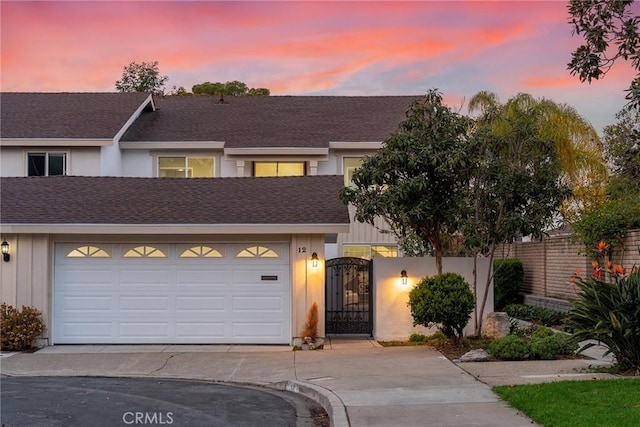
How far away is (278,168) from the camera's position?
89.7 ft

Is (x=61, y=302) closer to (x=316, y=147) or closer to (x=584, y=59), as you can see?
(x=316, y=147)

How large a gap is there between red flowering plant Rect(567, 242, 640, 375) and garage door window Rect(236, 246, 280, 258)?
767 cm

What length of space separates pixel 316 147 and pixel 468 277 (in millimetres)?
8631

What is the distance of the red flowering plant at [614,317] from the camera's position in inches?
501

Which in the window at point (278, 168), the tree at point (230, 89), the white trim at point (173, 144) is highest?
the tree at point (230, 89)

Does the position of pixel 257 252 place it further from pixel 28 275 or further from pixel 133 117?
pixel 133 117

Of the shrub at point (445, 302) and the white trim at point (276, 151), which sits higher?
the white trim at point (276, 151)

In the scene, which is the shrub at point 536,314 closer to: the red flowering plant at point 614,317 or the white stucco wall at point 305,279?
the white stucco wall at point 305,279

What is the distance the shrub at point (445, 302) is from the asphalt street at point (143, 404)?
488 centimetres

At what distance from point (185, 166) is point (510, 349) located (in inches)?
609

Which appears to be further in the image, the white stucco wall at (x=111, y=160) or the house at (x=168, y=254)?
the white stucco wall at (x=111, y=160)

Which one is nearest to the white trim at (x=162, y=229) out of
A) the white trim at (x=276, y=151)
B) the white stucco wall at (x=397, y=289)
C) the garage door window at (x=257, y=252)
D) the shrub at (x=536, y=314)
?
the garage door window at (x=257, y=252)

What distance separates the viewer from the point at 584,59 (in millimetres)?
12586

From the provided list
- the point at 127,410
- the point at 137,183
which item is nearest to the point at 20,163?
the point at 137,183
